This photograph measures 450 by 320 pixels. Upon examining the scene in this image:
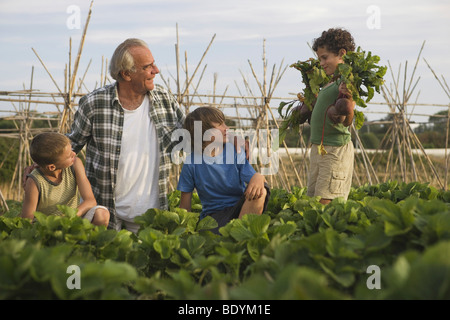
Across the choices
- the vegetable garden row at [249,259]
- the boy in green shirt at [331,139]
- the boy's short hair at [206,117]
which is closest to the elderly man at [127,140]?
the boy's short hair at [206,117]

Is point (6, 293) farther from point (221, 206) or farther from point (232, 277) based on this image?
point (221, 206)

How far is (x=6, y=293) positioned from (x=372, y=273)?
1071mm

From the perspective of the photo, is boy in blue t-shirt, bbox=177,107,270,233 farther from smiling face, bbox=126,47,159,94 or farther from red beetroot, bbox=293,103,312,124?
red beetroot, bbox=293,103,312,124

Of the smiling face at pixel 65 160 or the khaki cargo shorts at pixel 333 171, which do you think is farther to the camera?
the khaki cargo shorts at pixel 333 171

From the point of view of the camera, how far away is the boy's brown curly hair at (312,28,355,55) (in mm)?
3664

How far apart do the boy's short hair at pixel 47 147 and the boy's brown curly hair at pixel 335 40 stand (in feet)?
6.75

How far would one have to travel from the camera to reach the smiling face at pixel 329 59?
374 cm

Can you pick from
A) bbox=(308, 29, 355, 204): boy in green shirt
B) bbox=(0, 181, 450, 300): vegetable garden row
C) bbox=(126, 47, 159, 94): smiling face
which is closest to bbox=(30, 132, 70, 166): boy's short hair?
bbox=(0, 181, 450, 300): vegetable garden row

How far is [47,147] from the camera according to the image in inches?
114

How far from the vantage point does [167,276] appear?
2.11 m

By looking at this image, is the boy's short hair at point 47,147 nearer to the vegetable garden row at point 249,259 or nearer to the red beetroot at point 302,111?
the vegetable garden row at point 249,259

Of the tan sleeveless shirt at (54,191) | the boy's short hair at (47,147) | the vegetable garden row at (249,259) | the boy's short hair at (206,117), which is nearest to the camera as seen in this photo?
the vegetable garden row at (249,259)

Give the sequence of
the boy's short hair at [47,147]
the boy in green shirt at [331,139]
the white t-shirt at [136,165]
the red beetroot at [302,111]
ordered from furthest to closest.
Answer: the red beetroot at [302,111] < the boy in green shirt at [331,139] < the white t-shirt at [136,165] < the boy's short hair at [47,147]
